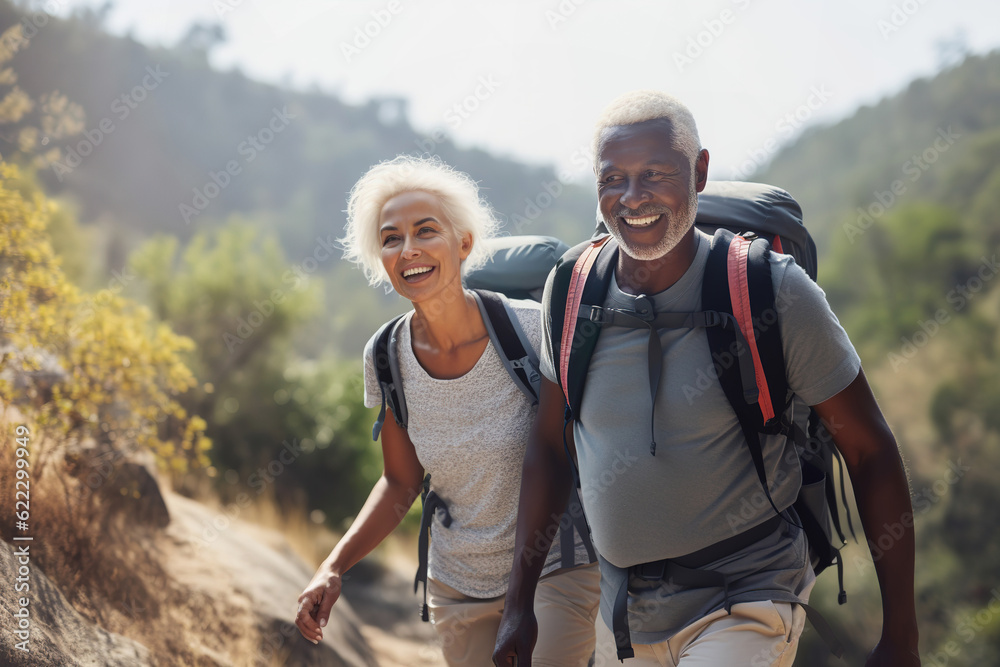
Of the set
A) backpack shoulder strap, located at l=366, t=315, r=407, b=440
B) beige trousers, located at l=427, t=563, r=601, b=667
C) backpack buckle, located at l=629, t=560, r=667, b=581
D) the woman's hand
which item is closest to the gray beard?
backpack buckle, located at l=629, t=560, r=667, b=581

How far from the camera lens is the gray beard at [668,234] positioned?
1.79 metres

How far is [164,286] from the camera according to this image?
1026 cm

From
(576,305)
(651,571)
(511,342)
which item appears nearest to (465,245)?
(511,342)

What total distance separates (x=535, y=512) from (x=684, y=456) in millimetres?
537

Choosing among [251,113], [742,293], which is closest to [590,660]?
[742,293]

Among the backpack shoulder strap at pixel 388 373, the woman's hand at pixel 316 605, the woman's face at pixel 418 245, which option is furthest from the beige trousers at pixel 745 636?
the woman's face at pixel 418 245

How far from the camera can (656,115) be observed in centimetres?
182

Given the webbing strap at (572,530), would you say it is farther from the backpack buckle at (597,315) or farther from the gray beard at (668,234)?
the gray beard at (668,234)

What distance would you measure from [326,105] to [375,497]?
6329cm

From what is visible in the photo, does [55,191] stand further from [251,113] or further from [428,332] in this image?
[428,332]

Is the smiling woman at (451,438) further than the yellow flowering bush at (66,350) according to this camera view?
No

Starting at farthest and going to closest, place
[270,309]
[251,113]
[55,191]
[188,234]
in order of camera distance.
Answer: [251,113] → [188,234] → [55,191] → [270,309]

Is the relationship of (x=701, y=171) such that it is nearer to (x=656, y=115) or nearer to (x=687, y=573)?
(x=656, y=115)

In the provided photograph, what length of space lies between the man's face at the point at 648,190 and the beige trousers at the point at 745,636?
0.84 m
